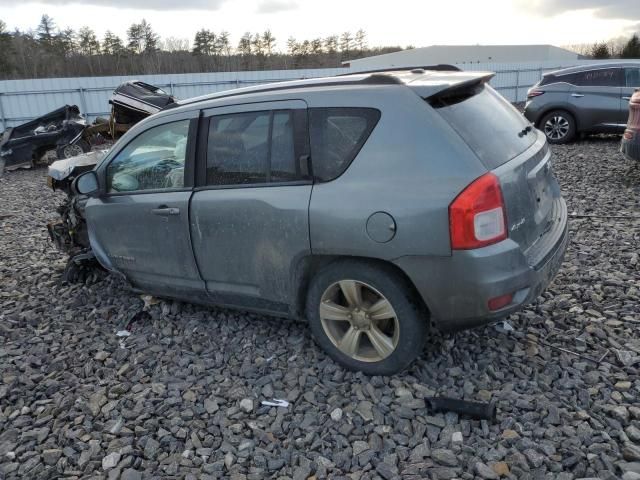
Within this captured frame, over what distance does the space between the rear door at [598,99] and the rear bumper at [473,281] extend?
9.44 meters

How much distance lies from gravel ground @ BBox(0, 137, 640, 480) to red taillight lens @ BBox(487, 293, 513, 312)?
21.8 inches

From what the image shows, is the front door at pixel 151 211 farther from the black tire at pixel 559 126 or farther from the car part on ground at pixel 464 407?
the black tire at pixel 559 126

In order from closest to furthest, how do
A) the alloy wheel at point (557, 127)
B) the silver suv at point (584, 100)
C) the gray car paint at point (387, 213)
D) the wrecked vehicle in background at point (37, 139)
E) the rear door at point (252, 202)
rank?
1. the gray car paint at point (387, 213)
2. the rear door at point (252, 202)
3. the silver suv at point (584, 100)
4. the alloy wheel at point (557, 127)
5. the wrecked vehicle in background at point (37, 139)

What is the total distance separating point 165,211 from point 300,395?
162 cm

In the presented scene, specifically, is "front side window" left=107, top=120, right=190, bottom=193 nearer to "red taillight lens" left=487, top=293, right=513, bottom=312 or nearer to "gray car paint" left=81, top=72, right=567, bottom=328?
"gray car paint" left=81, top=72, right=567, bottom=328

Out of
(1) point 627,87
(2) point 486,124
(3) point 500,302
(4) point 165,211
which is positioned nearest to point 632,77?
(1) point 627,87

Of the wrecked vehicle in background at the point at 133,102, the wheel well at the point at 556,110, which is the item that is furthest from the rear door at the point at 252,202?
the wrecked vehicle in background at the point at 133,102

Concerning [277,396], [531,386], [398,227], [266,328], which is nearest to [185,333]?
[266,328]

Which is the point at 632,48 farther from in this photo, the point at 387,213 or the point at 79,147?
the point at 387,213

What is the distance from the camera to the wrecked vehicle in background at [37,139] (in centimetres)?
1307

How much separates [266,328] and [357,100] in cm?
188

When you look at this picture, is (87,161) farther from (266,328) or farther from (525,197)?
(525,197)

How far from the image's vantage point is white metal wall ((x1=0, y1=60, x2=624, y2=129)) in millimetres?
18891

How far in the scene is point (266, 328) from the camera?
3982 millimetres
